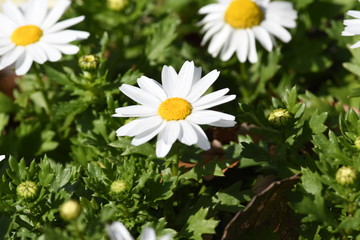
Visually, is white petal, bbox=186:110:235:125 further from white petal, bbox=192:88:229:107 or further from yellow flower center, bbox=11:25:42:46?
yellow flower center, bbox=11:25:42:46

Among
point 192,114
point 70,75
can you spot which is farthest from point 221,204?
point 70,75

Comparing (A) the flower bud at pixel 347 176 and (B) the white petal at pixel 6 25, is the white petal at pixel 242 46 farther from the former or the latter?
(A) the flower bud at pixel 347 176

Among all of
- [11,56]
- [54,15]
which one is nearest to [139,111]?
[11,56]

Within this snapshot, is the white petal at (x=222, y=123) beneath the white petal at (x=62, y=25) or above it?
beneath

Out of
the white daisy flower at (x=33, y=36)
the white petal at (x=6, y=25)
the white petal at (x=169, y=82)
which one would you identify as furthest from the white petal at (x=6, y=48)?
the white petal at (x=169, y=82)

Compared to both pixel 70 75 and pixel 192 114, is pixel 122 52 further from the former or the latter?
pixel 192 114

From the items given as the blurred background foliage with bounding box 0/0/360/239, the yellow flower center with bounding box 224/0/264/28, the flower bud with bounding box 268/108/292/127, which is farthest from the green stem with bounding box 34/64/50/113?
the flower bud with bounding box 268/108/292/127
